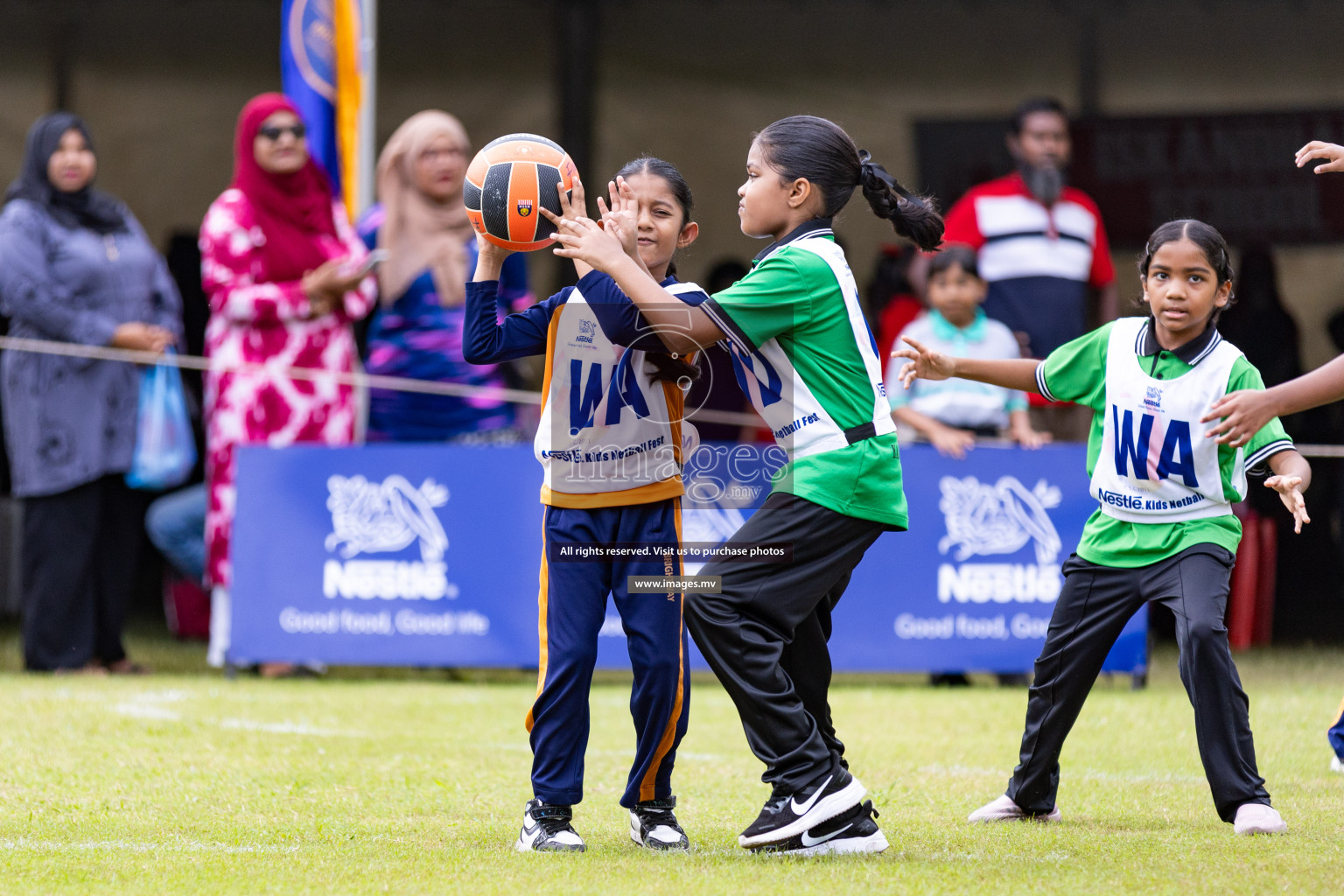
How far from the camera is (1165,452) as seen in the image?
169 inches

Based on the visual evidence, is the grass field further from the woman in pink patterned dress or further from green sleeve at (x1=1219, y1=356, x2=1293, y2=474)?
the woman in pink patterned dress

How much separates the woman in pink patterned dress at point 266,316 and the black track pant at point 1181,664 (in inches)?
171

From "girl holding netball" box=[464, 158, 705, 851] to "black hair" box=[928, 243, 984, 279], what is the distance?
12.1 feet

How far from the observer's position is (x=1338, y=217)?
10.2m

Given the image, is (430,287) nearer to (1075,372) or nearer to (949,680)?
(949,680)

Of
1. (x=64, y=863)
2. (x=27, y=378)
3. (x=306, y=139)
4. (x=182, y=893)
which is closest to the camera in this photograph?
(x=182, y=893)

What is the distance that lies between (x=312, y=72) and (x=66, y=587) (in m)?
2.95

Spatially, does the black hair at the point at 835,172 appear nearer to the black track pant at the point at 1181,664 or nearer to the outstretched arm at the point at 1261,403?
the outstretched arm at the point at 1261,403

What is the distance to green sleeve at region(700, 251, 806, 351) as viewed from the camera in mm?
3705

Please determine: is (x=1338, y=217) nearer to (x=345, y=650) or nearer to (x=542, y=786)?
(x=345, y=650)

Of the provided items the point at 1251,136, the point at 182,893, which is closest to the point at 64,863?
the point at 182,893

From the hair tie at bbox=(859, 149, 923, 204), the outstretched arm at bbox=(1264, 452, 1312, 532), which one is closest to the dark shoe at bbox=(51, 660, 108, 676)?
the hair tie at bbox=(859, 149, 923, 204)

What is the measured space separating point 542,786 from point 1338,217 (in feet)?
26.8

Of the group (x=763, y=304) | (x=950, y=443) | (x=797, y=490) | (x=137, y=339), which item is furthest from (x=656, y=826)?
(x=137, y=339)
